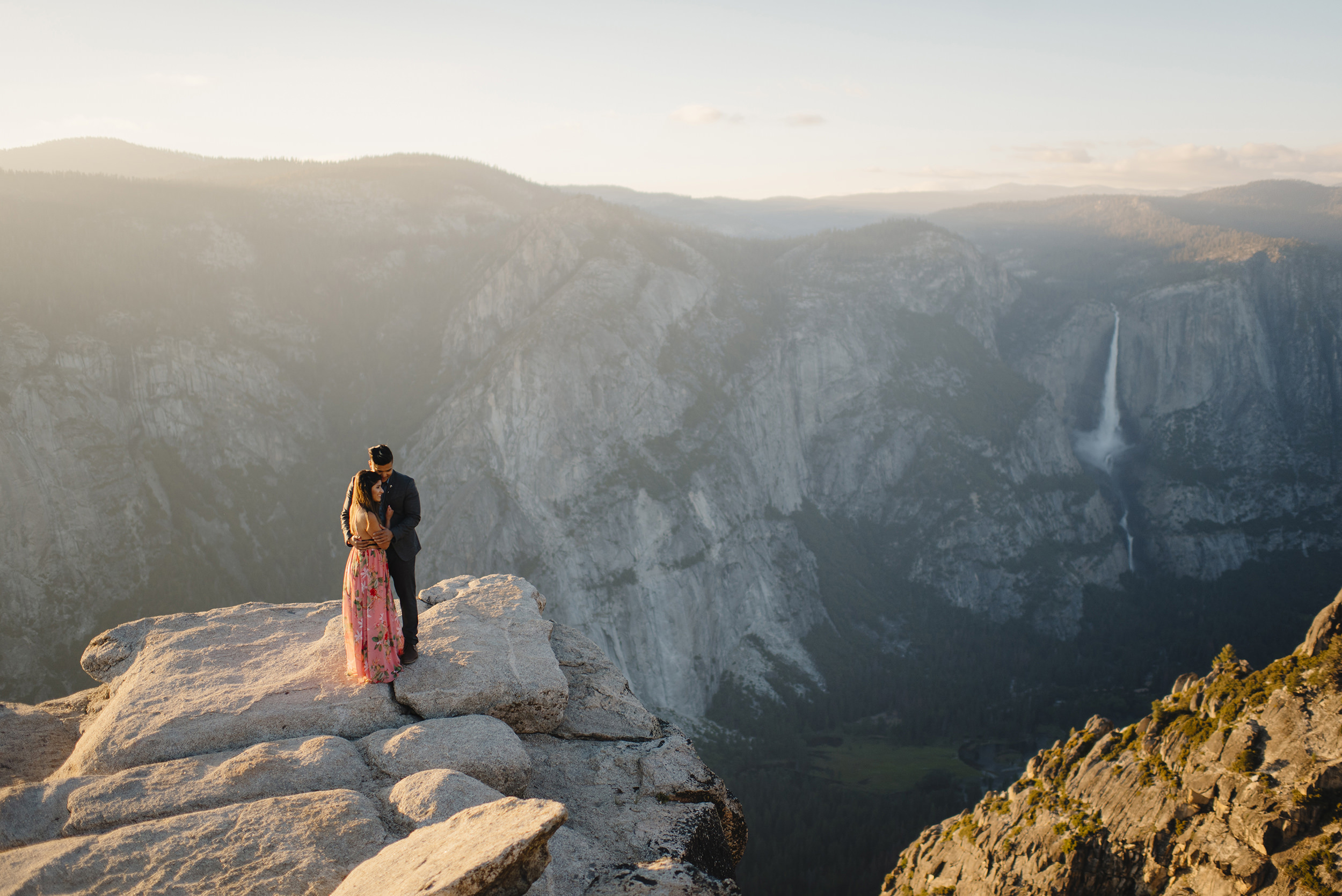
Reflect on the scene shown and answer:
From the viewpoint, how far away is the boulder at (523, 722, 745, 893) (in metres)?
9.95

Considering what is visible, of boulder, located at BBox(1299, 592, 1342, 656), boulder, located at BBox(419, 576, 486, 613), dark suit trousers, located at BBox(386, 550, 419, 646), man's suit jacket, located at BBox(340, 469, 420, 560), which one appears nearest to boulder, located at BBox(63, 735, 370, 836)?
dark suit trousers, located at BBox(386, 550, 419, 646)

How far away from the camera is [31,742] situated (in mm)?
11406

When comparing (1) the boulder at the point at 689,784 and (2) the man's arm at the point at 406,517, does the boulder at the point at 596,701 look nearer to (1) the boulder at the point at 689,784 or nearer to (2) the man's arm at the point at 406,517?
(1) the boulder at the point at 689,784

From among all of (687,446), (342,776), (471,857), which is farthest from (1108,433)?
(471,857)

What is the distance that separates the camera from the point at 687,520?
247ft

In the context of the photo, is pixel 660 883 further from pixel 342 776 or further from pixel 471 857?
pixel 342 776

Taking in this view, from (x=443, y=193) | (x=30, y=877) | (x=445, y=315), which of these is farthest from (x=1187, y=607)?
(x=30, y=877)

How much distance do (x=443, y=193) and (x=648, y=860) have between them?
106 m

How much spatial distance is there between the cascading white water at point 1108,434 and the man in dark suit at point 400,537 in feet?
449

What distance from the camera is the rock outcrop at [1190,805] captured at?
2616 cm

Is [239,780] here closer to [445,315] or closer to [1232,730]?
[1232,730]

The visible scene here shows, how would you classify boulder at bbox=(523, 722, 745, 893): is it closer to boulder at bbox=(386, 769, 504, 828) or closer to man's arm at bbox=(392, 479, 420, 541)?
boulder at bbox=(386, 769, 504, 828)

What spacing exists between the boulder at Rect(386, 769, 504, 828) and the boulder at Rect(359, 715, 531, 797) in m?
0.41

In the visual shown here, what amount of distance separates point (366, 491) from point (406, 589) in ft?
6.14
